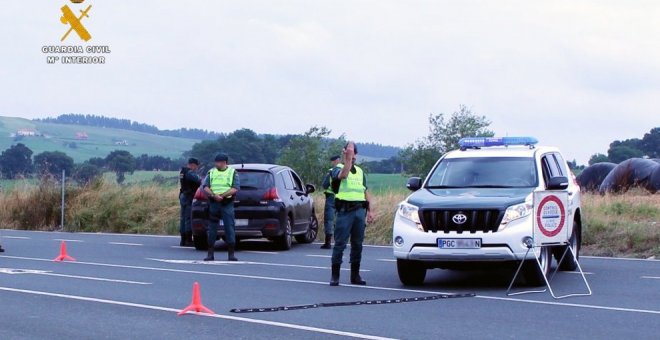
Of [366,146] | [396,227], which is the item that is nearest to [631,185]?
[396,227]

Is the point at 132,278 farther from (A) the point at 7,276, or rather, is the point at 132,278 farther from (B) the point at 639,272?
(B) the point at 639,272

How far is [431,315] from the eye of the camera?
489 inches

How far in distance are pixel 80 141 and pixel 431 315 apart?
258 ft

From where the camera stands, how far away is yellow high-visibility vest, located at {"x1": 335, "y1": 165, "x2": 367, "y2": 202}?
15.6m

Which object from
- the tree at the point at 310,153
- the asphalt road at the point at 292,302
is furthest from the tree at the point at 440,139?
the asphalt road at the point at 292,302

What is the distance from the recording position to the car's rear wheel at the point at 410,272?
15.5 meters

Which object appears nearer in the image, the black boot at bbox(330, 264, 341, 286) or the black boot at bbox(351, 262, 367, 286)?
the black boot at bbox(330, 264, 341, 286)

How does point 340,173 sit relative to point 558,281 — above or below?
above

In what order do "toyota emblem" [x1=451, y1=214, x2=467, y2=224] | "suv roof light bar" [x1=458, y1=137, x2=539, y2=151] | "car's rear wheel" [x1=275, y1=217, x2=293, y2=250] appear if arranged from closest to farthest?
"toyota emblem" [x1=451, y1=214, x2=467, y2=224]
"suv roof light bar" [x1=458, y1=137, x2=539, y2=151]
"car's rear wheel" [x1=275, y1=217, x2=293, y2=250]

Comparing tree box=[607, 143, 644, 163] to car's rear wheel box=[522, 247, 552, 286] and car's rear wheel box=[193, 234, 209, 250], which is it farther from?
car's rear wheel box=[522, 247, 552, 286]

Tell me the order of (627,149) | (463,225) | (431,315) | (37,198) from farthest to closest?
(627,149), (37,198), (463,225), (431,315)

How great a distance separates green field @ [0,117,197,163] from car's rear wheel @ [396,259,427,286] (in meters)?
62.8

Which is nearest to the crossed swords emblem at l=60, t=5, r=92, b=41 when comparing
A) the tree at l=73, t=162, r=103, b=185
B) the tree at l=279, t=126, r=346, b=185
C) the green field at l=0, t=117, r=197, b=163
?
the tree at l=73, t=162, r=103, b=185

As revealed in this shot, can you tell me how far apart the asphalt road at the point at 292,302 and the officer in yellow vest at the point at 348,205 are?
0.54 meters
